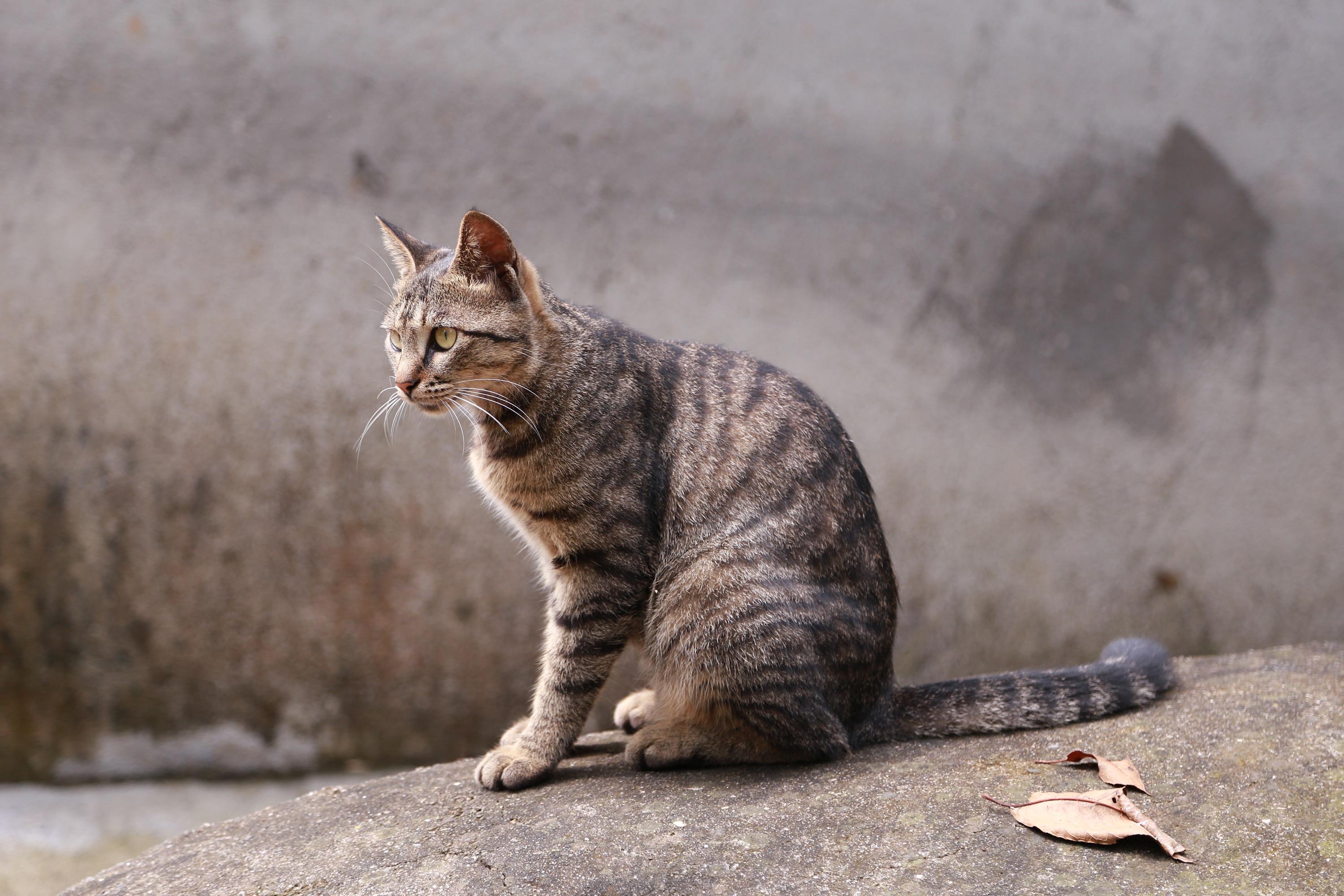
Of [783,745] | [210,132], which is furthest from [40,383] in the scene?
[783,745]

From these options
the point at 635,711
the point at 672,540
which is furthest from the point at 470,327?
the point at 635,711

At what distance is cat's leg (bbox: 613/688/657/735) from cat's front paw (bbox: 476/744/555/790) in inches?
20.3

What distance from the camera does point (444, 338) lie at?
2.60 m

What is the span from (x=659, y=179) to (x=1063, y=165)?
193 centimetres

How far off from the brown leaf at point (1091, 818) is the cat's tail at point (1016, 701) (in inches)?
18.1

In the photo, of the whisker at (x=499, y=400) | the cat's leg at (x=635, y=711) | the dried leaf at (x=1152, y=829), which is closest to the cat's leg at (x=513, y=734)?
the cat's leg at (x=635, y=711)

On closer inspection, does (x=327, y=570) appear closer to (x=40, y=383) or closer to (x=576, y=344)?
(x=40, y=383)

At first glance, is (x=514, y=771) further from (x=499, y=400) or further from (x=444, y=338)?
(x=444, y=338)

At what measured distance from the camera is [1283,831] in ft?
7.00

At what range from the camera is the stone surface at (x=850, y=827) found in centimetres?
206

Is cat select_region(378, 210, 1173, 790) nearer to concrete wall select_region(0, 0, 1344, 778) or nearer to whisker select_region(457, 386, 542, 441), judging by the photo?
whisker select_region(457, 386, 542, 441)

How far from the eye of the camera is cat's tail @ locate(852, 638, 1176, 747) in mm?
2777

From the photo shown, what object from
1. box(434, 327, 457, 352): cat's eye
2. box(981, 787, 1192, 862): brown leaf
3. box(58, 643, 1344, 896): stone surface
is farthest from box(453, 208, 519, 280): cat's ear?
box(981, 787, 1192, 862): brown leaf

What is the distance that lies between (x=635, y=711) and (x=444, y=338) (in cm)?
137
